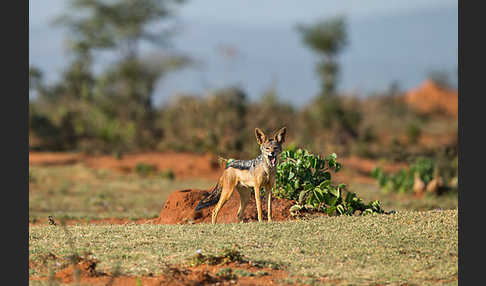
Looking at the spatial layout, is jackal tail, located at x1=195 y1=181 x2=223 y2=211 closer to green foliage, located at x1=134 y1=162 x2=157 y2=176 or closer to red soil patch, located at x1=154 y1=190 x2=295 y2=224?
red soil patch, located at x1=154 y1=190 x2=295 y2=224

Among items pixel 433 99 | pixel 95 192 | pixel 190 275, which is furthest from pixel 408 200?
pixel 433 99

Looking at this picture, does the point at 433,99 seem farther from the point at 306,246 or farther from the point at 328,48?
the point at 306,246

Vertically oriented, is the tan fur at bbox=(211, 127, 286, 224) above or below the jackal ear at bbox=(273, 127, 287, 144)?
below

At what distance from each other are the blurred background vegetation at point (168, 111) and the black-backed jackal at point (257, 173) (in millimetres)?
12472

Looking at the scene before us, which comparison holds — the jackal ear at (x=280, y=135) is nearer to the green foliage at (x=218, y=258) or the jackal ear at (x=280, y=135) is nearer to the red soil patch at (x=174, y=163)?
the green foliage at (x=218, y=258)

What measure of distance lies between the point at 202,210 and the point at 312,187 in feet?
5.75

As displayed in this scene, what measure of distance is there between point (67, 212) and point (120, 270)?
861cm

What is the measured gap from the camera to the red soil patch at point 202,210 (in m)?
10.4

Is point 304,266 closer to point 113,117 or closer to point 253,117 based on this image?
point 253,117

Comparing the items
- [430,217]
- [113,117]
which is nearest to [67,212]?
[430,217]

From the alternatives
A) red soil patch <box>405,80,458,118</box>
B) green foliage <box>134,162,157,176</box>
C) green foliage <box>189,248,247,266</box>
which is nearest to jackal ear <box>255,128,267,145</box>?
green foliage <box>189,248,247,266</box>

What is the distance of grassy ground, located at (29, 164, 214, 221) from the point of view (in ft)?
51.3

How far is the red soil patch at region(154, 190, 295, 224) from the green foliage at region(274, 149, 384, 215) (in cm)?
21

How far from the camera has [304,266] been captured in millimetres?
7504
